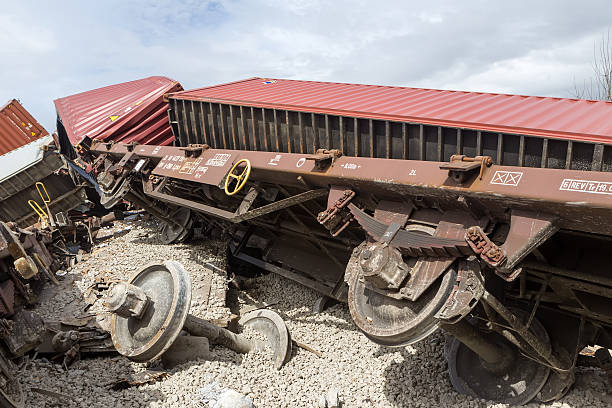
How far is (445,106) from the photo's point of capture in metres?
5.36

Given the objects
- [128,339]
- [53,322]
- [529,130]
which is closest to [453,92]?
[529,130]

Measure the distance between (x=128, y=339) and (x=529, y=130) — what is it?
478 cm

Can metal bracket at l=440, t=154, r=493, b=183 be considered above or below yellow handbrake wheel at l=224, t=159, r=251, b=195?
above

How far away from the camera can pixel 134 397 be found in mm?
4695

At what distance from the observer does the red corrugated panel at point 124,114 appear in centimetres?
980

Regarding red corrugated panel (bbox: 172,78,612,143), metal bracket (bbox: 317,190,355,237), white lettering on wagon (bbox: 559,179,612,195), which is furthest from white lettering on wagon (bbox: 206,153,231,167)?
white lettering on wagon (bbox: 559,179,612,195)

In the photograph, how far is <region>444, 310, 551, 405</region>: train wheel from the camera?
462 centimetres

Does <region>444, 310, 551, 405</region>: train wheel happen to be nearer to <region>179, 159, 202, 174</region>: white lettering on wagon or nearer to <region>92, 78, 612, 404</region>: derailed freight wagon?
<region>92, 78, 612, 404</region>: derailed freight wagon

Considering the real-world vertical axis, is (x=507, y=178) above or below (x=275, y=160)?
above

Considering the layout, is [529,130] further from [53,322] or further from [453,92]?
[53,322]

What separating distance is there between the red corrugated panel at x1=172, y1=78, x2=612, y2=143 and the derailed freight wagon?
0.09ft

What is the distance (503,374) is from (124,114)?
899 centimetres

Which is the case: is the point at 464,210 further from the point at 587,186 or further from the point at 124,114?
the point at 124,114

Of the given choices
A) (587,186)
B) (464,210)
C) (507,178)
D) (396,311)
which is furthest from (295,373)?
(587,186)
